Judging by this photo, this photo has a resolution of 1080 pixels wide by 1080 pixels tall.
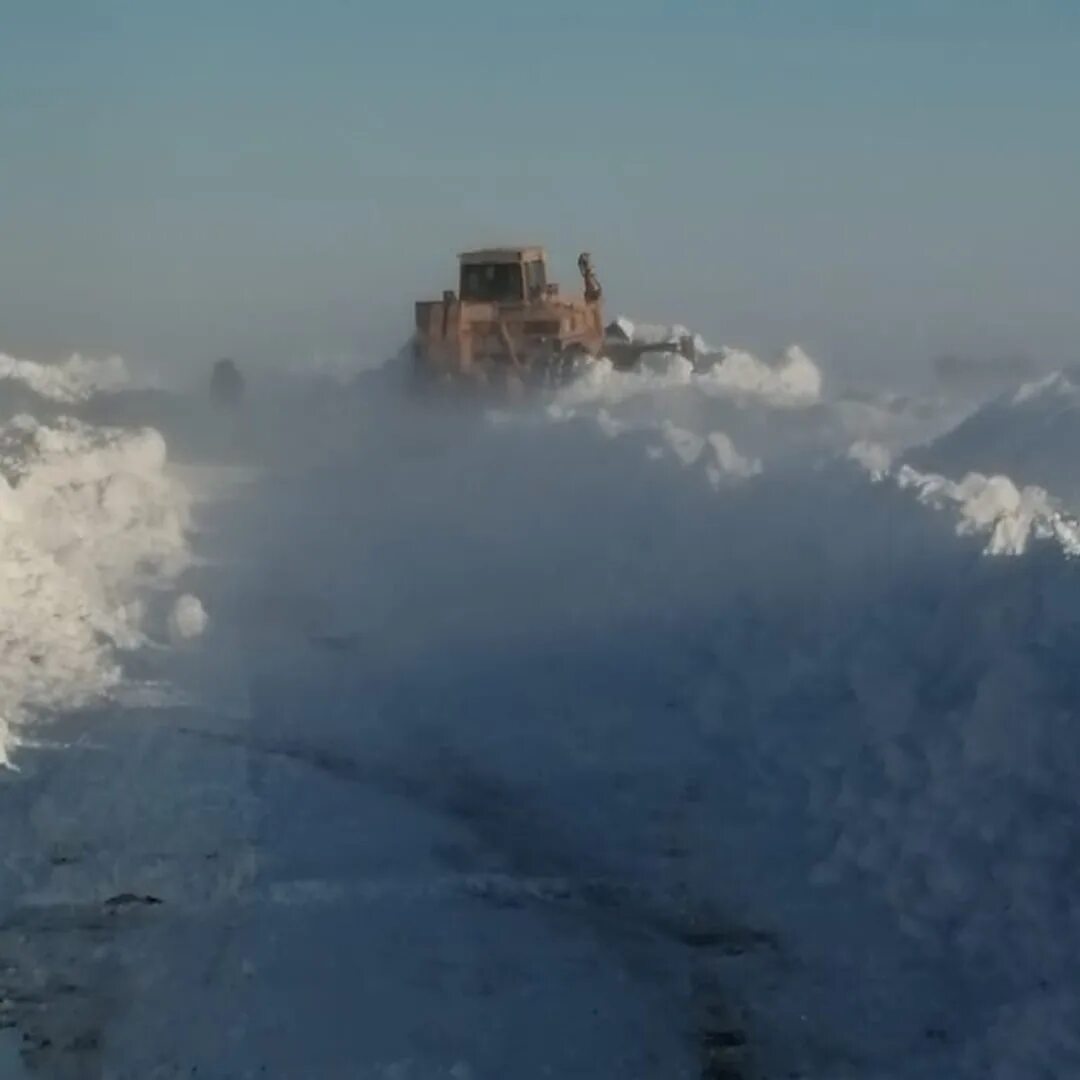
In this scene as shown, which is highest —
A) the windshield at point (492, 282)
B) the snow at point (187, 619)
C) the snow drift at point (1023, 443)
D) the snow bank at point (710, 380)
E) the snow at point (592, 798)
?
Result: the windshield at point (492, 282)

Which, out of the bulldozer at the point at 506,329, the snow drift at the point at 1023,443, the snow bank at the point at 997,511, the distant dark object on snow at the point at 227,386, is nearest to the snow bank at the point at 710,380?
the bulldozer at the point at 506,329

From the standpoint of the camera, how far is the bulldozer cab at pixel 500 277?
3152cm

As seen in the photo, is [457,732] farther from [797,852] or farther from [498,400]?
[498,400]

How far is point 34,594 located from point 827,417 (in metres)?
14.3

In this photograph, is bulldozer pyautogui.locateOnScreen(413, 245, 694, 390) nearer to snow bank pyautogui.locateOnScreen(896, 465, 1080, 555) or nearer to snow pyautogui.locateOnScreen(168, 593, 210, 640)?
snow pyautogui.locateOnScreen(168, 593, 210, 640)

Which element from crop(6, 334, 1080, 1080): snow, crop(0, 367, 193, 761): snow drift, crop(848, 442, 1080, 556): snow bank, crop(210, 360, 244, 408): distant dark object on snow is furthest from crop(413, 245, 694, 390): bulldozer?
crop(848, 442, 1080, 556): snow bank

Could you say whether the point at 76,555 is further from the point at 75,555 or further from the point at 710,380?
the point at 710,380

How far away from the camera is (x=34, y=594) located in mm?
15469

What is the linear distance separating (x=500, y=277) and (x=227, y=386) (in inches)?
418

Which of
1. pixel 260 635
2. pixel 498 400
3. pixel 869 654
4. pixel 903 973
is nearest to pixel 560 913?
pixel 903 973

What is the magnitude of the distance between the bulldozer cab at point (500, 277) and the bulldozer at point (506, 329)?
17 millimetres

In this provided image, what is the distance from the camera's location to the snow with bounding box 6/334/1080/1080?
682cm

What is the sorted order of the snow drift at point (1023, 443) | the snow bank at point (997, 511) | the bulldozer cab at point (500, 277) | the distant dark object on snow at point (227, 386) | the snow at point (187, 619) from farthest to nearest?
1. the distant dark object on snow at point (227, 386)
2. the bulldozer cab at point (500, 277)
3. the snow drift at point (1023, 443)
4. the snow at point (187, 619)
5. the snow bank at point (997, 511)

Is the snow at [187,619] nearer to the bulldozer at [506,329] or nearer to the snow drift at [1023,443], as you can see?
the snow drift at [1023,443]
